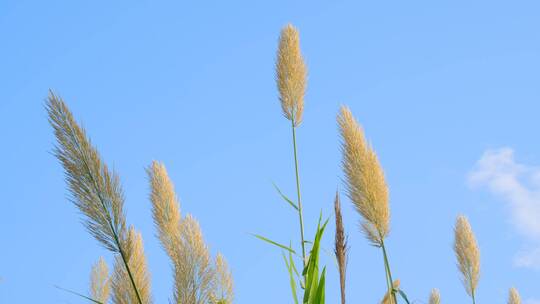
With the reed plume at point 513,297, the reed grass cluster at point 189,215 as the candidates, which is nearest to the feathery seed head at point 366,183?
the reed grass cluster at point 189,215

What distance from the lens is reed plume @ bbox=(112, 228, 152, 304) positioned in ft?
7.70

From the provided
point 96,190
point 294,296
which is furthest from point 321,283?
point 96,190

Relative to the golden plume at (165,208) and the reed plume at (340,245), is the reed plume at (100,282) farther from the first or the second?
the reed plume at (340,245)

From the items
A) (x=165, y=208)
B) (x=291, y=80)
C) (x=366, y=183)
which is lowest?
(x=165, y=208)

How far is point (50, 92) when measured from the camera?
84.0 inches

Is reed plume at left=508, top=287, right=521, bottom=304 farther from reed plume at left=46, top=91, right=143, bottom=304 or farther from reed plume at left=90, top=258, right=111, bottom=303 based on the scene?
reed plume at left=46, top=91, right=143, bottom=304

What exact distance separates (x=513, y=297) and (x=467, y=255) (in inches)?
29.5

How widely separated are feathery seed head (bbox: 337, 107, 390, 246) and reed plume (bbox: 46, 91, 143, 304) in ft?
3.96

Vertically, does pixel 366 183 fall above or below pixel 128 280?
above

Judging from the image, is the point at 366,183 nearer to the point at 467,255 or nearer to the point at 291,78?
the point at 291,78

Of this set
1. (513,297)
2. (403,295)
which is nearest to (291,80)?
(403,295)

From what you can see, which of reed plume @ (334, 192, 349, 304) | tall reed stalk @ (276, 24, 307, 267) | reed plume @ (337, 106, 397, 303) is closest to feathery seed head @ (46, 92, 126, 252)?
reed plume @ (334, 192, 349, 304)

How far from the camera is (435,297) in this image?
4926mm

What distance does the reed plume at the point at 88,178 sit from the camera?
2.12m
